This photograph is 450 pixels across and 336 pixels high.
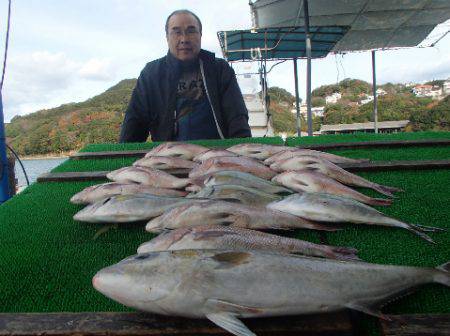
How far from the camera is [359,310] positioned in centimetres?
144

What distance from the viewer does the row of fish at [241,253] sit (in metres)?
1.42

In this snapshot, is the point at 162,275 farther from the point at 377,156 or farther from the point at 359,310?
the point at 377,156

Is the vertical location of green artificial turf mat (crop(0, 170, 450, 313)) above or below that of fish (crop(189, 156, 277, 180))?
below

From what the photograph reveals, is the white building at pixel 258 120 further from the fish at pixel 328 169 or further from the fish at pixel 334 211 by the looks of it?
the fish at pixel 334 211

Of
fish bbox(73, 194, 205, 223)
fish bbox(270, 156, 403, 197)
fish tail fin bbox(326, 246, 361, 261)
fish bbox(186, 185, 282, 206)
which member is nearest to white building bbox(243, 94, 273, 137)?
fish bbox(270, 156, 403, 197)

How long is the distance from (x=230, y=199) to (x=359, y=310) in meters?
1.22

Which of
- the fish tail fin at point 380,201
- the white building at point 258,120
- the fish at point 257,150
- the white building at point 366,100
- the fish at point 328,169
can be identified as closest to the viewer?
the fish tail fin at point 380,201

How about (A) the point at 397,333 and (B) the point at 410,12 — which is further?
(B) the point at 410,12

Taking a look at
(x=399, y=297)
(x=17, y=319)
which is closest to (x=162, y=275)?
(x=17, y=319)

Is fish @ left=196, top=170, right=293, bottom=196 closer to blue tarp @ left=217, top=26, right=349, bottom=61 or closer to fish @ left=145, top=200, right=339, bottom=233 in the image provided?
fish @ left=145, top=200, right=339, bottom=233

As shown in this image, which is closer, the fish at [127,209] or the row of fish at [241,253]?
the row of fish at [241,253]

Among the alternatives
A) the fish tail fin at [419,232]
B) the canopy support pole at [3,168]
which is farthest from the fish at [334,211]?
the canopy support pole at [3,168]

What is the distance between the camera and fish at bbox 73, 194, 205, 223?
8.15ft

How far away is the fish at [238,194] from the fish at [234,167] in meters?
0.56
